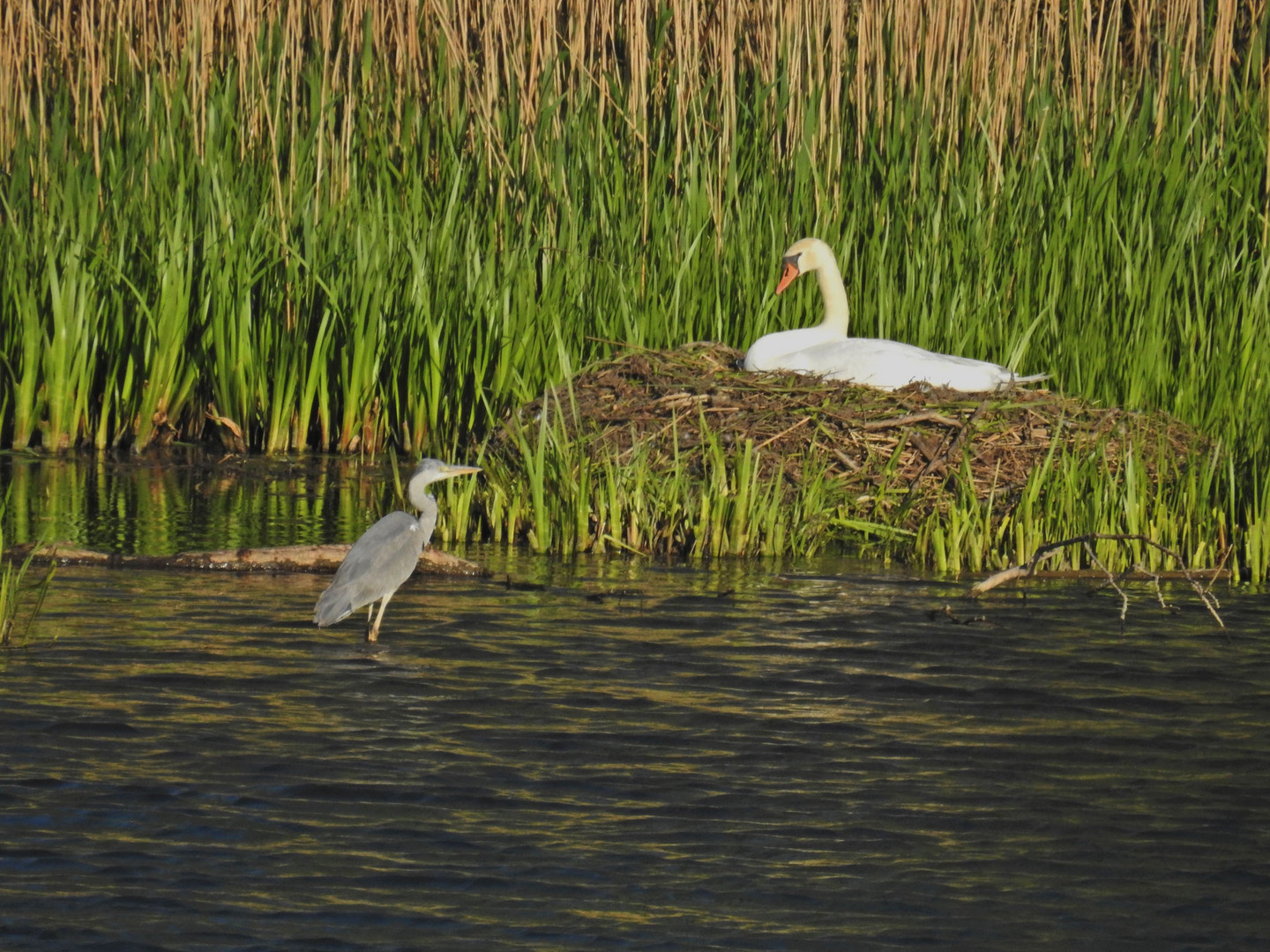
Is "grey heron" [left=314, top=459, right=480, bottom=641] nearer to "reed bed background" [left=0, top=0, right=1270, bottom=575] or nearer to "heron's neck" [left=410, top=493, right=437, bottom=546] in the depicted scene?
"heron's neck" [left=410, top=493, right=437, bottom=546]

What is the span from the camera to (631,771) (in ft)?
15.9

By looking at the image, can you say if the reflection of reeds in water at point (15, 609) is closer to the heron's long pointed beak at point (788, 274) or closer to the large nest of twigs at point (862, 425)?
the large nest of twigs at point (862, 425)

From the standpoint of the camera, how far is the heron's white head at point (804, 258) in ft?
31.2

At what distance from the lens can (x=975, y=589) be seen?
22.5 feet

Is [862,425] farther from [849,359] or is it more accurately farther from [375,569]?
[375,569]

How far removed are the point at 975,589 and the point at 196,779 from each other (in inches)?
123

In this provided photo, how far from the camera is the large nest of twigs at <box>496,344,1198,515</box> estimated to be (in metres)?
8.34

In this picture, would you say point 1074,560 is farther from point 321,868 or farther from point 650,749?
point 321,868

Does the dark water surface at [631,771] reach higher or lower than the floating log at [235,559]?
lower

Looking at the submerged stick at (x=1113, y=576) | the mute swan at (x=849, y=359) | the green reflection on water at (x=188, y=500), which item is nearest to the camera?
the submerged stick at (x=1113, y=576)

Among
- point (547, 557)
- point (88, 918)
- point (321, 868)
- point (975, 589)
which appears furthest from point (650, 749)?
point (547, 557)

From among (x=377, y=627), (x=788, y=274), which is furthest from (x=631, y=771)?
(x=788, y=274)

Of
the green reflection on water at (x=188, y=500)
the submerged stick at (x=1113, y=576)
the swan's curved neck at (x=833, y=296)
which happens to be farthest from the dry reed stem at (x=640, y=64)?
the submerged stick at (x=1113, y=576)

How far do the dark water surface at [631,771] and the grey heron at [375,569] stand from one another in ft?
0.37
